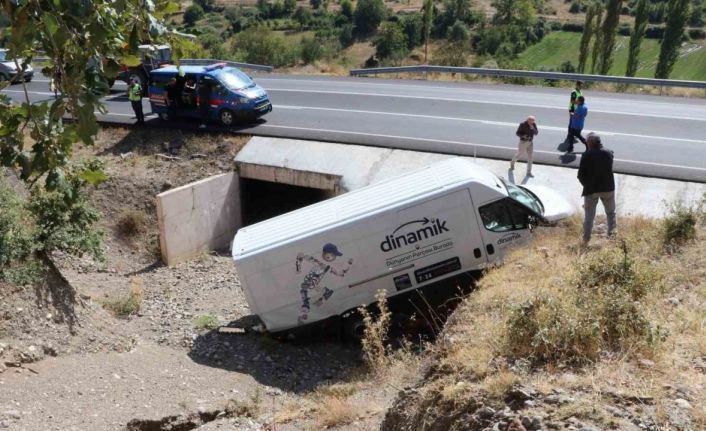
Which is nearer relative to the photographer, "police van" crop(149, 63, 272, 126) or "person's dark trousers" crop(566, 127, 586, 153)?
"person's dark trousers" crop(566, 127, 586, 153)

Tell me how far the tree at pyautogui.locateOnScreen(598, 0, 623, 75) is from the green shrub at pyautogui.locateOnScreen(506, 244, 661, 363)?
27054mm

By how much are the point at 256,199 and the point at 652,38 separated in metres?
68.2

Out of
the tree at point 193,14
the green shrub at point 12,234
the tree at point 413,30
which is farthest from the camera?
the tree at point 193,14

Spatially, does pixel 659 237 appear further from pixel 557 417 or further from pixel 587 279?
pixel 557 417

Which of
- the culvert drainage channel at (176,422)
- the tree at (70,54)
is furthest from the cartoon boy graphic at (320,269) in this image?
the tree at (70,54)

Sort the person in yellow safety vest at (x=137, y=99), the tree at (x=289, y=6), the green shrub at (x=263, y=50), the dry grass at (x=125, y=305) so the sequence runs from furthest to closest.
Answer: the tree at (x=289, y=6)
the green shrub at (x=263, y=50)
the person in yellow safety vest at (x=137, y=99)
the dry grass at (x=125, y=305)

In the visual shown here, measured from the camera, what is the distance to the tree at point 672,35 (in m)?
33.6

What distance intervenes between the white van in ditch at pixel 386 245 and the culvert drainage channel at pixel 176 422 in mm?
2757

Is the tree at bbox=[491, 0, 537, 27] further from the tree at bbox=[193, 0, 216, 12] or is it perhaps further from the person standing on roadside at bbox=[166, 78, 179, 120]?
the person standing on roadside at bbox=[166, 78, 179, 120]

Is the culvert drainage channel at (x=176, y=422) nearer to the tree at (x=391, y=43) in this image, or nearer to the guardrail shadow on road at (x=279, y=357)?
the guardrail shadow on road at (x=279, y=357)

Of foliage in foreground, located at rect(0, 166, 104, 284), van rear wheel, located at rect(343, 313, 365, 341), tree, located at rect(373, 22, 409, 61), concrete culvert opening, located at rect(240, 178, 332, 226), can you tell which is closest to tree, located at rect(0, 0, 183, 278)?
foliage in foreground, located at rect(0, 166, 104, 284)

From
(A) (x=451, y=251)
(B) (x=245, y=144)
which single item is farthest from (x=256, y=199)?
(A) (x=451, y=251)

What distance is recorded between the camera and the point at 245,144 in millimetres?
18844

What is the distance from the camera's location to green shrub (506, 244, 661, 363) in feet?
22.3
